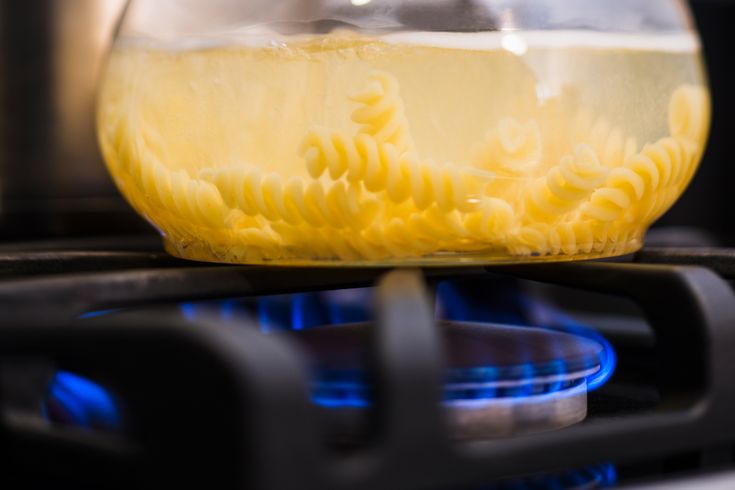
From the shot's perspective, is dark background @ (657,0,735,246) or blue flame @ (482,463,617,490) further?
dark background @ (657,0,735,246)

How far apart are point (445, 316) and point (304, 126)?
23 centimetres

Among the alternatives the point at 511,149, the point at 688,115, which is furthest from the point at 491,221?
the point at 688,115

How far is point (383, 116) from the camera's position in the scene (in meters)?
0.45

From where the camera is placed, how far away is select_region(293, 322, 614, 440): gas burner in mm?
417

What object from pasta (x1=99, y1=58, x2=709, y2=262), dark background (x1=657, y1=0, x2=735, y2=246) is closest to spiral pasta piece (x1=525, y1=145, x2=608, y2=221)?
pasta (x1=99, y1=58, x2=709, y2=262)

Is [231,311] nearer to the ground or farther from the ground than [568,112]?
nearer to the ground

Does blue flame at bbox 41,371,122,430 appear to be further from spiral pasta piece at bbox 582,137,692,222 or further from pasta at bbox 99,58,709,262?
spiral pasta piece at bbox 582,137,692,222

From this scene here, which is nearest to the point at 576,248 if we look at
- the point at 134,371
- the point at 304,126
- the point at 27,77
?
the point at 304,126

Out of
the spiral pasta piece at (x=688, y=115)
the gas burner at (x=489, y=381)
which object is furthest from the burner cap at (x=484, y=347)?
the spiral pasta piece at (x=688, y=115)

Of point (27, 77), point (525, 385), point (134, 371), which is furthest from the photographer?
point (27, 77)

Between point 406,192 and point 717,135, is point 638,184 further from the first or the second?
point 717,135

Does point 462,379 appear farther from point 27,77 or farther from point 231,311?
point 27,77

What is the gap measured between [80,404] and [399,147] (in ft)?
0.58

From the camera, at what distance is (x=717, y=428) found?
0.39 m
